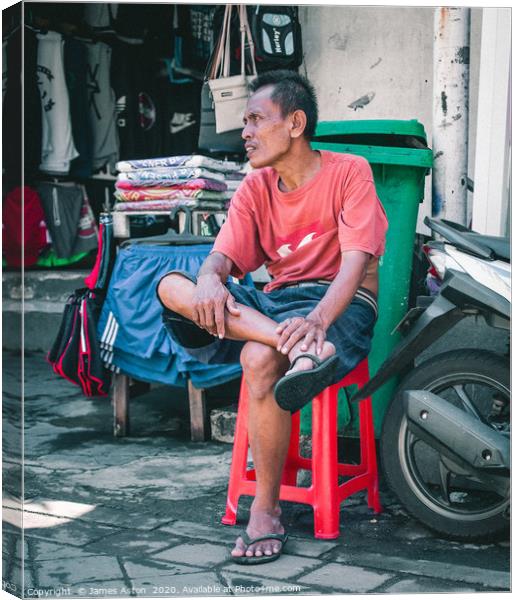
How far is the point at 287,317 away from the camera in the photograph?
312 cm

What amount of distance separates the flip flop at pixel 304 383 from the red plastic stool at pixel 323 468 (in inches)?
9.9

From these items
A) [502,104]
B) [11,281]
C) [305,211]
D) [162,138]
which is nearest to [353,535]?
[305,211]

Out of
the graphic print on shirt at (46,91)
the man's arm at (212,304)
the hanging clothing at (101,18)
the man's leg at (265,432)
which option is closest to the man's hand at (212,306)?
the man's arm at (212,304)

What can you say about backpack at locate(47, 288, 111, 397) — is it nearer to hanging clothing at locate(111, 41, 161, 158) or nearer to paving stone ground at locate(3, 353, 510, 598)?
paving stone ground at locate(3, 353, 510, 598)

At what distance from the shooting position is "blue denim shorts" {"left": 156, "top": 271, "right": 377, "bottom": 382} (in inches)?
122

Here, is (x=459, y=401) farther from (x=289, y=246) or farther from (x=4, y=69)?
(x=4, y=69)

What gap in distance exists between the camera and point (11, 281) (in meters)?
2.73

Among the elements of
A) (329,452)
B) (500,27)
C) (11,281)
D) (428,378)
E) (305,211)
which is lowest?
(329,452)

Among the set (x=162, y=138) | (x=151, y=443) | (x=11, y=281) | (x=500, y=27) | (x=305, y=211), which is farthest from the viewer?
(x=162, y=138)

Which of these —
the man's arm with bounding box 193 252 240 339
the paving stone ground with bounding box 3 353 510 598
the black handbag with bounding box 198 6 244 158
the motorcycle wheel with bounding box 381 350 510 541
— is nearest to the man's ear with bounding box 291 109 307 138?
the man's arm with bounding box 193 252 240 339

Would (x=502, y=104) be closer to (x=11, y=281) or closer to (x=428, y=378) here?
(x=428, y=378)

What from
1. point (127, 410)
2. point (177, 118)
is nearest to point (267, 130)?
point (127, 410)

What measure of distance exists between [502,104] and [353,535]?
1789mm

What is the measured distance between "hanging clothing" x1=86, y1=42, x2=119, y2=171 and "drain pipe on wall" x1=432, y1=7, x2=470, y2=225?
128 inches
